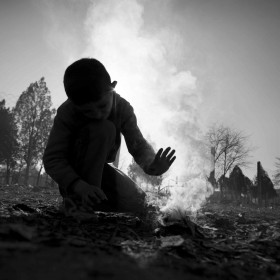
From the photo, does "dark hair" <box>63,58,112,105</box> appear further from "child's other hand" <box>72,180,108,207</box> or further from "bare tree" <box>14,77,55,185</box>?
"bare tree" <box>14,77,55,185</box>

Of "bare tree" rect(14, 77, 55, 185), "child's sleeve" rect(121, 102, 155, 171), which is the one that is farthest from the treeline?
"child's sleeve" rect(121, 102, 155, 171)

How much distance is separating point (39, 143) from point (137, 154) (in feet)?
86.5

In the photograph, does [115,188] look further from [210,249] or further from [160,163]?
[210,249]

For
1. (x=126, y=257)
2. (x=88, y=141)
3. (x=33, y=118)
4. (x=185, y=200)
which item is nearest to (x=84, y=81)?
(x=88, y=141)

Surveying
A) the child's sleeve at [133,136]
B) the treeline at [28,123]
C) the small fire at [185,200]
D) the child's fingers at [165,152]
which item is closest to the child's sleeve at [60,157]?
the child's sleeve at [133,136]

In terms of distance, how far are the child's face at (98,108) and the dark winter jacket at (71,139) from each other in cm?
22

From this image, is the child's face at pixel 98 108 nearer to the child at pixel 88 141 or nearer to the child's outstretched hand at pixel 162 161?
the child at pixel 88 141

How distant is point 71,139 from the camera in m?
2.76

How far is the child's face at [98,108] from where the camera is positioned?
2.43 metres

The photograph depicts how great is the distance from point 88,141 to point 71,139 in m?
0.27

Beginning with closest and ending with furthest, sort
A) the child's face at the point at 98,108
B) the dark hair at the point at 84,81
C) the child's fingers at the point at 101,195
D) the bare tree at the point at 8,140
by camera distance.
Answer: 1. the child's fingers at the point at 101,195
2. the dark hair at the point at 84,81
3. the child's face at the point at 98,108
4. the bare tree at the point at 8,140

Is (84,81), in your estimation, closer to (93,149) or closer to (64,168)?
(93,149)

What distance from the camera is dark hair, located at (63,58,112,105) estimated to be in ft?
7.59

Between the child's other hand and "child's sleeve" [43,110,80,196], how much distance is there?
0.11 metres
